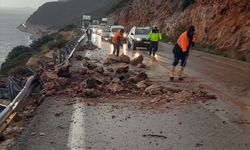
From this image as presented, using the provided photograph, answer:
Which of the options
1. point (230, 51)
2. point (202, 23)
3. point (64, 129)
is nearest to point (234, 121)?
point (64, 129)

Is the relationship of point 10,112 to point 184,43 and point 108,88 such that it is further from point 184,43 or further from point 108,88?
point 184,43

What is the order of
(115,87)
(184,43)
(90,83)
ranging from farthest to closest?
(184,43), (90,83), (115,87)

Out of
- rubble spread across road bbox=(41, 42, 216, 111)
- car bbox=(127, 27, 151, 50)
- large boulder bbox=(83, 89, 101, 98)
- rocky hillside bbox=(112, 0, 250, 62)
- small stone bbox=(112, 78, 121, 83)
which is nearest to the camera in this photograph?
rubble spread across road bbox=(41, 42, 216, 111)

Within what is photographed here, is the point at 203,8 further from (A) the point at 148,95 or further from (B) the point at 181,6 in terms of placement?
(A) the point at 148,95

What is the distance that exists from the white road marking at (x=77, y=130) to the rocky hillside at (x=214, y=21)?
18.9 meters

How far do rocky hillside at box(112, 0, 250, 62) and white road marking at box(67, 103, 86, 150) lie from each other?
18.9 metres

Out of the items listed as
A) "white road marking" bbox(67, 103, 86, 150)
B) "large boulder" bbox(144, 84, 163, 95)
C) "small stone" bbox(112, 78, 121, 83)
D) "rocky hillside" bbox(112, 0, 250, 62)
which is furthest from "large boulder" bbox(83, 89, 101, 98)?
"rocky hillside" bbox(112, 0, 250, 62)

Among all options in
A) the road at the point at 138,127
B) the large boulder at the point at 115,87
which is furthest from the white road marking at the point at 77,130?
the large boulder at the point at 115,87

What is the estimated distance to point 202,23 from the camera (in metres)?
41.8

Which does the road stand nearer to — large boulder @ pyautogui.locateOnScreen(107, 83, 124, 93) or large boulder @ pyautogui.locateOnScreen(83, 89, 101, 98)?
large boulder @ pyautogui.locateOnScreen(83, 89, 101, 98)

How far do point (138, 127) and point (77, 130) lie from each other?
1157mm

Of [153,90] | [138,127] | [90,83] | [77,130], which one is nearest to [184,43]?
[153,90]

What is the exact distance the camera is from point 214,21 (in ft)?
128

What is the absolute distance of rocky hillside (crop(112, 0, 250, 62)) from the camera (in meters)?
31.8
